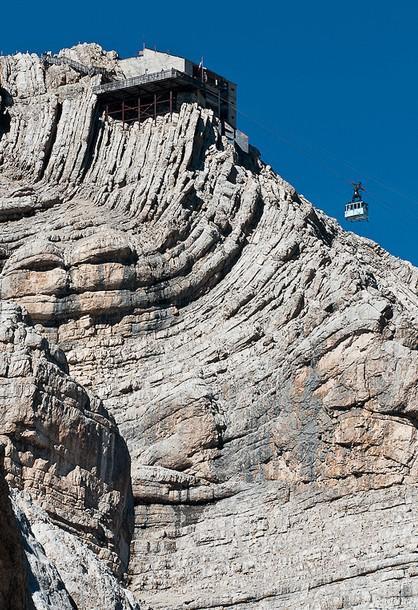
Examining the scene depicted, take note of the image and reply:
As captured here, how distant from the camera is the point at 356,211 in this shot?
7175 cm

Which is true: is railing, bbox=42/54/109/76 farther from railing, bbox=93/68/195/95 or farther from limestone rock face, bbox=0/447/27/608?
limestone rock face, bbox=0/447/27/608

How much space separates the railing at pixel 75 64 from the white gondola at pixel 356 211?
1030 cm

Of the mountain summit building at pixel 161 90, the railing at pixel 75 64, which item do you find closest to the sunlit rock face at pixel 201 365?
the railing at pixel 75 64

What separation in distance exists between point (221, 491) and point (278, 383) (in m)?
3.82

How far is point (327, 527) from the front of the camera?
55.8 m

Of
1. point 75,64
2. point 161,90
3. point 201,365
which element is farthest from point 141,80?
point 201,365

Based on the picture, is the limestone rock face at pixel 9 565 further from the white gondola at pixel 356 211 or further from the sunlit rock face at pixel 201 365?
the white gondola at pixel 356 211

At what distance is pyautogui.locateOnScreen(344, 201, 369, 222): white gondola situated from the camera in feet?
235

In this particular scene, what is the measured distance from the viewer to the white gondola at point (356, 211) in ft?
235

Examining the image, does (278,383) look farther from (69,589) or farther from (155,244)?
(69,589)

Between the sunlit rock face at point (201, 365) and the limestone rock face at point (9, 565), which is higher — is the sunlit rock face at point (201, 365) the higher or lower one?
the higher one

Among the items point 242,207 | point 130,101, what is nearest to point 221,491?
point 242,207

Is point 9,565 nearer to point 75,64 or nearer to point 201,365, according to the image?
point 201,365

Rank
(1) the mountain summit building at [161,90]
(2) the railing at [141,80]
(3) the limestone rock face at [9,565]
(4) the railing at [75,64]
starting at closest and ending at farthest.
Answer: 1. (3) the limestone rock face at [9,565]
2. (2) the railing at [141,80]
3. (1) the mountain summit building at [161,90]
4. (4) the railing at [75,64]
